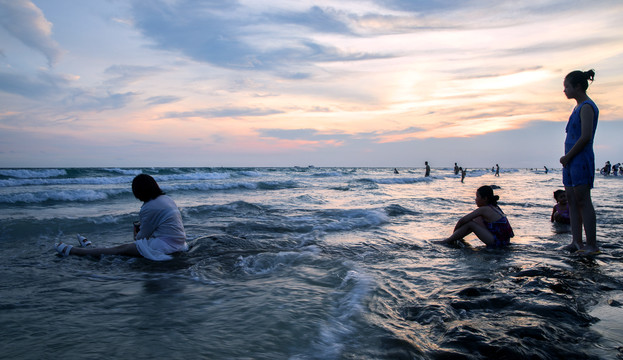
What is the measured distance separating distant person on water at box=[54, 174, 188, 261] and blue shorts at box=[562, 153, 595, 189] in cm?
549

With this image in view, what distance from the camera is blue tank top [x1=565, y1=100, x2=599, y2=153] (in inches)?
177

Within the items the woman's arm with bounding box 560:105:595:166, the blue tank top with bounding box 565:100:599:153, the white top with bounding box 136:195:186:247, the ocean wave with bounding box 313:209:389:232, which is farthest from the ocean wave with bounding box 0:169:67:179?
the woman's arm with bounding box 560:105:595:166

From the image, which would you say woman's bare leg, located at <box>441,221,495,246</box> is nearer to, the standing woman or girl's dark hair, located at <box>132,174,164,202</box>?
the standing woman

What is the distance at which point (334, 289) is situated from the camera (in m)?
Answer: 3.40

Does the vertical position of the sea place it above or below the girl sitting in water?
below

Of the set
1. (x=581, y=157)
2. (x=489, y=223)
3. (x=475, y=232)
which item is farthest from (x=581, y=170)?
(x=475, y=232)

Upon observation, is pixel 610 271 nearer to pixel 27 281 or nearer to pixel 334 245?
pixel 334 245

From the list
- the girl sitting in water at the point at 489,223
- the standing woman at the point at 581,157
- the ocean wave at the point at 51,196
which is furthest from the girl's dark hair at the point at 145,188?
the ocean wave at the point at 51,196

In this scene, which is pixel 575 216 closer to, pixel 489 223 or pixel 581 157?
pixel 581 157

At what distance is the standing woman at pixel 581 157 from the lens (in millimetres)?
4441

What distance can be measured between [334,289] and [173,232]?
280cm

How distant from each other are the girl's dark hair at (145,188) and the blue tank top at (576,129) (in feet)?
19.1

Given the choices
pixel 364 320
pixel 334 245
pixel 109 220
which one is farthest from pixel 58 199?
pixel 364 320

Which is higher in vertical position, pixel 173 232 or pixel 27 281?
pixel 173 232
